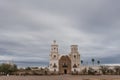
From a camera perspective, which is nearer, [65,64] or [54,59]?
[54,59]

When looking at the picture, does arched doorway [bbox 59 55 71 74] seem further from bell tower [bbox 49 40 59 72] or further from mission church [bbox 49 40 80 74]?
bell tower [bbox 49 40 59 72]

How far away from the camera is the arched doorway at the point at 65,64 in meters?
174

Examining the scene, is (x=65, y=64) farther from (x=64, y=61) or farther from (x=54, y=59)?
(x=54, y=59)

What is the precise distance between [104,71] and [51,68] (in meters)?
41.2

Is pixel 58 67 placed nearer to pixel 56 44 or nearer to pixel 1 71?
pixel 56 44

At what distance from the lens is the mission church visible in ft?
555

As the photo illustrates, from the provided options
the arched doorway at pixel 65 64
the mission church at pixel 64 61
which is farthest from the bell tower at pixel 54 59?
the arched doorway at pixel 65 64

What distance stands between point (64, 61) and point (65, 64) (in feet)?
6.94

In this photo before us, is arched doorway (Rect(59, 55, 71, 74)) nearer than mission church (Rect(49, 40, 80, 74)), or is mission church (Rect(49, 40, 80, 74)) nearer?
mission church (Rect(49, 40, 80, 74))

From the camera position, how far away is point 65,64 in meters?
175

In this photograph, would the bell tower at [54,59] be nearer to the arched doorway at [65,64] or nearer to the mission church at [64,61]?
the mission church at [64,61]

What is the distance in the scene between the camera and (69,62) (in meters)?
174

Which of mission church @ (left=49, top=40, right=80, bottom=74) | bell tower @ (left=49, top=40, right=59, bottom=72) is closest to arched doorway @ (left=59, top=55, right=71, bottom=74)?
mission church @ (left=49, top=40, right=80, bottom=74)

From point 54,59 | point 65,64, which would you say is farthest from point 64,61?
point 54,59
